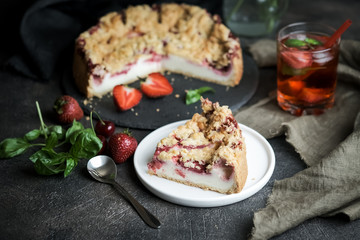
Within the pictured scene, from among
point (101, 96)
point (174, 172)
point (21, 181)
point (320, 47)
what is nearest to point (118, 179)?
point (174, 172)

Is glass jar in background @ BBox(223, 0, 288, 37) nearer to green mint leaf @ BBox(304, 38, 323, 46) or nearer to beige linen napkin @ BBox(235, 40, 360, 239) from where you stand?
beige linen napkin @ BBox(235, 40, 360, 239)

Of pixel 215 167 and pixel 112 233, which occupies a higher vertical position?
pixel 215 167

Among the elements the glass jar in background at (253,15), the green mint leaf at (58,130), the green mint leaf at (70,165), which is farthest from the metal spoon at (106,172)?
the glass jar in background at (253,15)

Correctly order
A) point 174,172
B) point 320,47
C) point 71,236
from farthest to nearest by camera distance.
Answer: point 320,47 → point 174,172 → point 71,236

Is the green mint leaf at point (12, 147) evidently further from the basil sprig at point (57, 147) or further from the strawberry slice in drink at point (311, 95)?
the strawberry slice in drink at point (311, 95)

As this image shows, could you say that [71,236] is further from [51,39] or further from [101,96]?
[51,39]

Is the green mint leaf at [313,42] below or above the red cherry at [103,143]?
above

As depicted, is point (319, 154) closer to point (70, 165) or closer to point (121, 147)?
point (121, 147)
